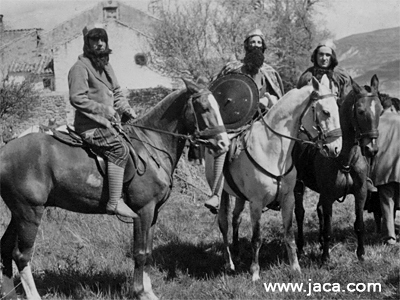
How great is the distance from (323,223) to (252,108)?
76.5 inches

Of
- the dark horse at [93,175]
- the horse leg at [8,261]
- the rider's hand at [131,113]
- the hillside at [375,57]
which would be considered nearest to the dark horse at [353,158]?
the dark horse at [93,175]

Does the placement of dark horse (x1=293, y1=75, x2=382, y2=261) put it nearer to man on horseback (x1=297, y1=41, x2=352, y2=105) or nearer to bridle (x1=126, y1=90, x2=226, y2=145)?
man on horseback (x1=297, y1=41, x2=352, y2=105)

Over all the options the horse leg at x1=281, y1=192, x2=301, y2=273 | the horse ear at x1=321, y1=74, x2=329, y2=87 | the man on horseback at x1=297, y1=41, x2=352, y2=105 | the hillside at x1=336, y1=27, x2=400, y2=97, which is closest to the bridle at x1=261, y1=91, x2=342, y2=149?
the horse leg at x1=281, y1=192, x2=301, y2=273

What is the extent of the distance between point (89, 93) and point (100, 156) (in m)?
0.75

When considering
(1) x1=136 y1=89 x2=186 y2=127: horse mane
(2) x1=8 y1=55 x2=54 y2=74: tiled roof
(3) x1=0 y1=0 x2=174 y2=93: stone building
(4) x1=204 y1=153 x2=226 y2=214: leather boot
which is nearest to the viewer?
(1) x1=136 y1=89 x2=186 y2=127: horse mane

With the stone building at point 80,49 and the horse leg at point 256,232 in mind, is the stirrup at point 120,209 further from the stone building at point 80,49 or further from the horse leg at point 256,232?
the stone building at point 80,49

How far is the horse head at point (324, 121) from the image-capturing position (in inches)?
262

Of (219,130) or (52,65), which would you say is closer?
(219,130)

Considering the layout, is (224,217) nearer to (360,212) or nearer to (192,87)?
(360,212)

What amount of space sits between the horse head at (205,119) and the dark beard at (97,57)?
943 mm

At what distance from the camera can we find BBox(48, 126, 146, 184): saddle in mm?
6105

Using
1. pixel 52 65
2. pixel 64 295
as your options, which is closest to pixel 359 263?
pixel 64 295

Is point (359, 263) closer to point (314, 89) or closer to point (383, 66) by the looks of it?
point (314, 89)

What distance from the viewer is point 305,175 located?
8195mm
